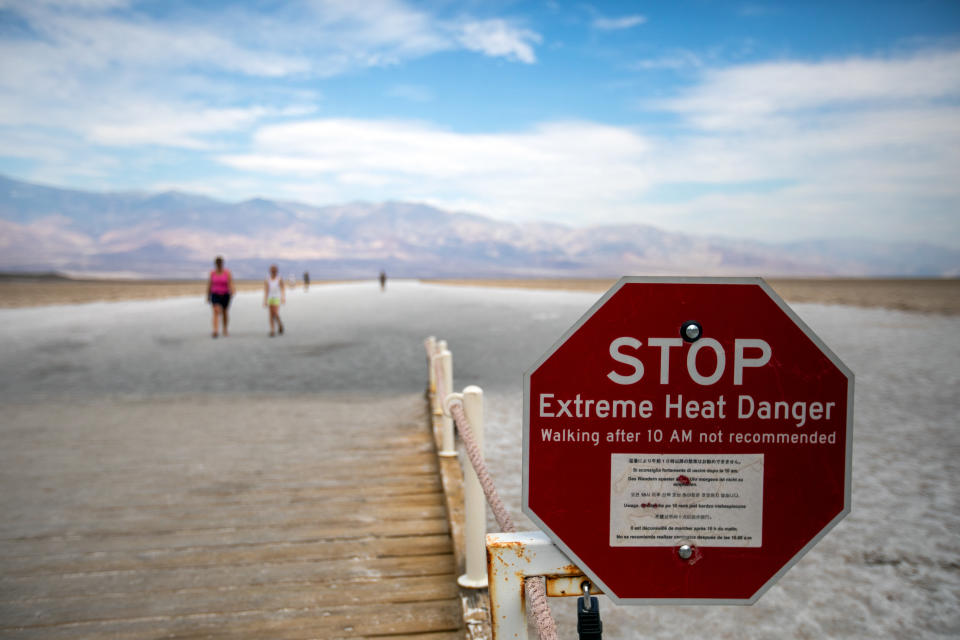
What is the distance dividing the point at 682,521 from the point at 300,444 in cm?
605

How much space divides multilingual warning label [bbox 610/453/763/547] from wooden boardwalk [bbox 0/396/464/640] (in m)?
2.17

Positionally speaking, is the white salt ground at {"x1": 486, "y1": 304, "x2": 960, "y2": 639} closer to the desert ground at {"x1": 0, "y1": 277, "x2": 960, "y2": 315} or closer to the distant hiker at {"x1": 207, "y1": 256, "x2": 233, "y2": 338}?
the distant hiker at {"x1": 207, "y1": 256, "x2": 233, "y2": 338}

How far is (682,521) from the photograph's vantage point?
1469 millimetres

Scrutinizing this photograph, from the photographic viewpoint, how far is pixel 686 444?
1.48m

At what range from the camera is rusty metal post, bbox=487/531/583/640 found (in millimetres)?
1505

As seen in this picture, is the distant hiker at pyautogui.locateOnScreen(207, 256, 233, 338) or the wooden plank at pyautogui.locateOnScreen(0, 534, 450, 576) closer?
the wooden plank at pyautogui.locateOnScreen(0, 534, 450, 576)

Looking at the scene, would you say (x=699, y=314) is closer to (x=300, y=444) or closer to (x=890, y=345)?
(x=300, y=444)

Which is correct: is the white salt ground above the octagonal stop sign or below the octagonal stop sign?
below

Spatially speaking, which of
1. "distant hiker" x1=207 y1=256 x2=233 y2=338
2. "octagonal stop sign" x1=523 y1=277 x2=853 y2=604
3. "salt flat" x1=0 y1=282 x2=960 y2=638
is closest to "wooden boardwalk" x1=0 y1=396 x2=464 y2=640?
"salt flat" x1=0 y1=282 x2=960 y2=638

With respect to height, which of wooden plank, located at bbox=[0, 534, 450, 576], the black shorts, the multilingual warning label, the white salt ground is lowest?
the white salt ground

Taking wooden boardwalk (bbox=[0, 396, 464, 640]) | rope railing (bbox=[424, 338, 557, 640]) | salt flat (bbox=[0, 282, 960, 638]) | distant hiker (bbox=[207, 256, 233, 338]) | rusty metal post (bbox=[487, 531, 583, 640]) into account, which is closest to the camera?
rope railing (bbox=[424, 338, 557, 640])

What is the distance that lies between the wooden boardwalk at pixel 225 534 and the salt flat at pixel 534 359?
1.94 ft

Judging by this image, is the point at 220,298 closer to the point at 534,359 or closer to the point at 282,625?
the point at 534,359

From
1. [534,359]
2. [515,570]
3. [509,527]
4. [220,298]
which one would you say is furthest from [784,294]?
[515,570]
